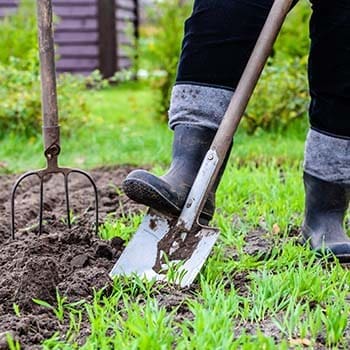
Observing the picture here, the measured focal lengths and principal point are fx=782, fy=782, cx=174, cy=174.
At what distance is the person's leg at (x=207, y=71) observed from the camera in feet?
7.83

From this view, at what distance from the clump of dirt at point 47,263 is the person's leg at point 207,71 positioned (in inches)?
13.9

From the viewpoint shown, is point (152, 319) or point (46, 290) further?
point (46, 290)

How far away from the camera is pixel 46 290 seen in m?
2.09

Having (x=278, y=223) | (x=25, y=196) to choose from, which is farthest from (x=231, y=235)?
(x=25, y=196)

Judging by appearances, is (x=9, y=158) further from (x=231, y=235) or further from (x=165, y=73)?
(x=231, y=235)

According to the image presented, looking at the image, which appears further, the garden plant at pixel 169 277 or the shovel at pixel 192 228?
the shovel at pixel 192 228

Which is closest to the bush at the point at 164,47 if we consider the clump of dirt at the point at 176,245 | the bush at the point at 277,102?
the bush at the point at 277,102

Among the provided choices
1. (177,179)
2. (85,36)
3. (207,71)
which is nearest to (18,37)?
(85,36)

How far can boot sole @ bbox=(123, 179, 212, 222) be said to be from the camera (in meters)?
2.25

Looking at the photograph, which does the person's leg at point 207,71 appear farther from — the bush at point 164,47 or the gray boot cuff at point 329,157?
the bush at point 164,47

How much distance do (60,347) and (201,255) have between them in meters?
0.58

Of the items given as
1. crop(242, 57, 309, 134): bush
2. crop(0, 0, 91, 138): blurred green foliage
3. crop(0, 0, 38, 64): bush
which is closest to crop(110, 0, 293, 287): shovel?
crop(242, 57, 309, 134): bush

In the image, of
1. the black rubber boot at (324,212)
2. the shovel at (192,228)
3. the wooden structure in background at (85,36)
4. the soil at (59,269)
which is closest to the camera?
the soil at (59,269)

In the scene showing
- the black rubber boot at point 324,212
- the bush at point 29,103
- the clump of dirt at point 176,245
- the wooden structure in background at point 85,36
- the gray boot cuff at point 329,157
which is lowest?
the wooden structure in background at point 85,36
